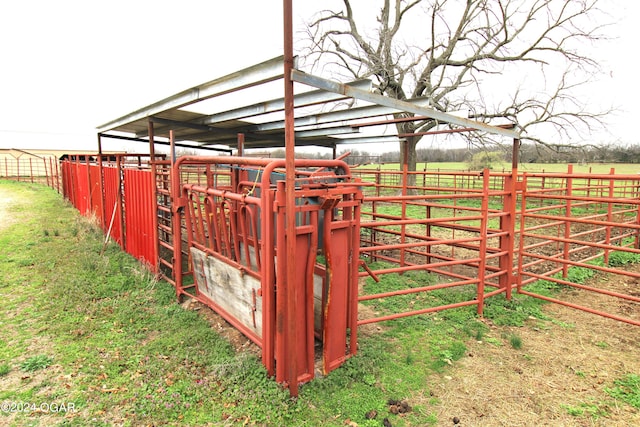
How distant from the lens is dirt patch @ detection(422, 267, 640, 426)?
2629mm

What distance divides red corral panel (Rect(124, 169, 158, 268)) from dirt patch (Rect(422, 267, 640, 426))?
4.48 metres

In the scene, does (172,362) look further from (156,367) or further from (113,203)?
(113,203)

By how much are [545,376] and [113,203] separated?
793 centimetres

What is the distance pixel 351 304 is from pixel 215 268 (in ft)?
5.20

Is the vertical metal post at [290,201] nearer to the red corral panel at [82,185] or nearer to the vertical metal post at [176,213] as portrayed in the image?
the vertical metal post at [176,213]

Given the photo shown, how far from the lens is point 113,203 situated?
24.7 feet

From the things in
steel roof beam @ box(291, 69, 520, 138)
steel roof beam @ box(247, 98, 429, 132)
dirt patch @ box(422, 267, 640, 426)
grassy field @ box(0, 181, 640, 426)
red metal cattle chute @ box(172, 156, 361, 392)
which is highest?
steel roof beam @ box(247, 98, 429, 132)

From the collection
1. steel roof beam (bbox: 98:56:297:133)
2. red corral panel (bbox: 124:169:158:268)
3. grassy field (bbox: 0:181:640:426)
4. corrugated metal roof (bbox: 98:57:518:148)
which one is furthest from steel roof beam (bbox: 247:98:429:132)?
grassy field (bbox: 0:181:640:426)

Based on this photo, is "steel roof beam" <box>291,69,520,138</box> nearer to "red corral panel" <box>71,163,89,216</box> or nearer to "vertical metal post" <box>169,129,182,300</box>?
"vertical metal post" <box>169,129,182,300</box>

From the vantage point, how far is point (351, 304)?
3.25m

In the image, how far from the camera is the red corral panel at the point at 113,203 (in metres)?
7.08

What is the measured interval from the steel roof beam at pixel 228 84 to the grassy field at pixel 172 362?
7.69 feet

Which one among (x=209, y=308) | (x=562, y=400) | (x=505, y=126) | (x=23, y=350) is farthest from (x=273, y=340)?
(x=505, y=126)

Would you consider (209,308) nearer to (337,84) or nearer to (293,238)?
(293,238)
